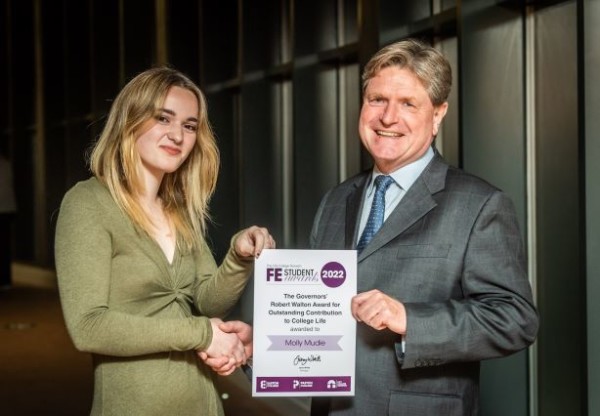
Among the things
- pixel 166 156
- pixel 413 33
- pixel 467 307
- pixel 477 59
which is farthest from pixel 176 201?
pixel 413 33

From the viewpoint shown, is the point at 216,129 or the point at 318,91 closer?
the point at 318,91

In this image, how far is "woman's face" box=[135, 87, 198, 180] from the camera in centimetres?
212

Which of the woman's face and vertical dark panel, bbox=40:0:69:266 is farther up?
vertical dark panel, bbox=40:0:69:266

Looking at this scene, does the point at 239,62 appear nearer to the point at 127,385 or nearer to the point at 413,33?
the point at 413,33

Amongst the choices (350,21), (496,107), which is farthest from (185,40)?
(496,107)

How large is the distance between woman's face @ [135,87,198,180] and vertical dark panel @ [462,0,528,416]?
163 cm

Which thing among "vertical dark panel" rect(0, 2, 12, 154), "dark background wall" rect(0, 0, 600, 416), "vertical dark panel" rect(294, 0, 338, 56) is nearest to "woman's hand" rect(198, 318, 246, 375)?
"dark background wall" rect(0, 0, 600, 416)

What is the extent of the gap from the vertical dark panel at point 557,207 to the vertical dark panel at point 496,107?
0.26 feet

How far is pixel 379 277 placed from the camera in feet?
6.43

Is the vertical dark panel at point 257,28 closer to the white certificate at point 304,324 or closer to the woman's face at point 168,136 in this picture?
the woman's face at point 168,136

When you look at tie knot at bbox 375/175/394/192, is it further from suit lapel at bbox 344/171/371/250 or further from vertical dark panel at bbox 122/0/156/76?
vertical dark panel at bbox 122/0/156/76

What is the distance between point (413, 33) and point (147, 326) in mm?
2857

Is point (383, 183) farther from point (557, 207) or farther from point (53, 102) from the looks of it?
point (53, 102)

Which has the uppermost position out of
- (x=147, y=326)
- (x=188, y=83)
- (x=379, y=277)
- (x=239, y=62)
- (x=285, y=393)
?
(x=239, y=62)
